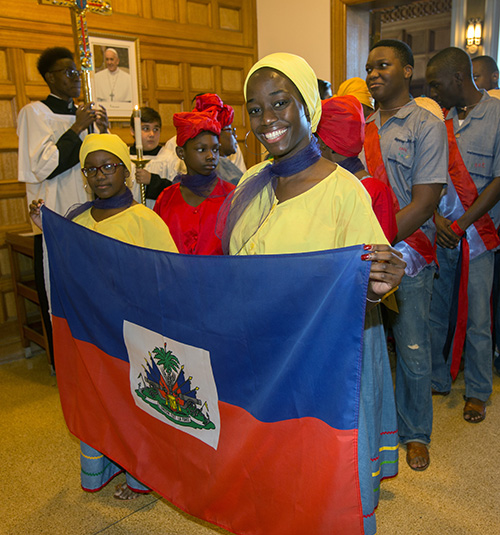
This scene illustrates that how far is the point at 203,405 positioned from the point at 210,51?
3.92m

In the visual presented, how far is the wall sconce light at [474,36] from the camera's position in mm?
6359

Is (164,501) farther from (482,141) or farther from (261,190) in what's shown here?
(482,141)

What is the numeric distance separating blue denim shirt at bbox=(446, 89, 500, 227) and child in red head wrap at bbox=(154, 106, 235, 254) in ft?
4.13

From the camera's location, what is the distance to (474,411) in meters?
2.68

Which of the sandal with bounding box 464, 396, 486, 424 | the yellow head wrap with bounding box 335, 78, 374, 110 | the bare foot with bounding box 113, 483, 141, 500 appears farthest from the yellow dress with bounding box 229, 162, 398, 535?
the yellow head wrap with bounding box 335, 78, 374, 110

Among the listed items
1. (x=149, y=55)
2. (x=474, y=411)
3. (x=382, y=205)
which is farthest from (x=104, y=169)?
(x=149, y=55)

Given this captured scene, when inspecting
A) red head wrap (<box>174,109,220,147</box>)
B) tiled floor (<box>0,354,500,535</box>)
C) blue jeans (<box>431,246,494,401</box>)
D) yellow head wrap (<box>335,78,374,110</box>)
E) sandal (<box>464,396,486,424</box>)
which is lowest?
tiled floor (<box>0,354,500,535</box>)

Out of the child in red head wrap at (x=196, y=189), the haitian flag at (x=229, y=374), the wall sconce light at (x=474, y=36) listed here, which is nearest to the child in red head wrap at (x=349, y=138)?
the haitian flag at (x=229, y=374)

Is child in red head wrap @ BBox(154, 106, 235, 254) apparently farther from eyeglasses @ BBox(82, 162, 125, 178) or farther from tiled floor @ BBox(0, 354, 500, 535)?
tiled floor @ BBox(0, 354, 500, 535)

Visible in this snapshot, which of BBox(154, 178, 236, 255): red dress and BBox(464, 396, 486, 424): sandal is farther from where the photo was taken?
BBox(464, 396, 486, 424): sandal

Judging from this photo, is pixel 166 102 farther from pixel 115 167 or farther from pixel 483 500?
pixel 483 500

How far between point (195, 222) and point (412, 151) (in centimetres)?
98

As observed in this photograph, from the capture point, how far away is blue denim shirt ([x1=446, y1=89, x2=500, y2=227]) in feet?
8.76

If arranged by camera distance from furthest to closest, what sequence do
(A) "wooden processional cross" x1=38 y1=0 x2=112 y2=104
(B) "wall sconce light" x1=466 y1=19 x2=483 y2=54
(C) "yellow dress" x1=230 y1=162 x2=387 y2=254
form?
(B) "wall sconce light" x1=466 y1=19 x2=483 y2=54
(A) "wooden processional cross" x1=38 y1=0 x2=112 y2=104
(C) "yellow dress" x1=230 y1=162 x2=387 y2=254
